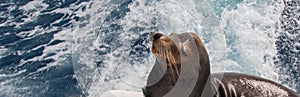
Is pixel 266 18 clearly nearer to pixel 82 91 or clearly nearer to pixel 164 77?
pixel 82 91

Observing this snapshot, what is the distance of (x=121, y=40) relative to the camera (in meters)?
7.72

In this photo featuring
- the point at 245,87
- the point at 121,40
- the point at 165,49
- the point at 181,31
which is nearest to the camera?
the point at 165,49

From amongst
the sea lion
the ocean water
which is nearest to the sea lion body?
the sea lion

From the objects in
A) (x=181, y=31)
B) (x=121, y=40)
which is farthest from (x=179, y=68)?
(x=181, y=31)

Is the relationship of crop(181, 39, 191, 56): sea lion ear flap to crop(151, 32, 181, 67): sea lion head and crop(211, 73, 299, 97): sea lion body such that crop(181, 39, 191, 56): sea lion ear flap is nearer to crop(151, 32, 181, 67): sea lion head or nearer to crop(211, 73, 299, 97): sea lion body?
crop(151, 32, 181, 67): sea lion head

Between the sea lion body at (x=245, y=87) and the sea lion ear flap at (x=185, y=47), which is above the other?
the sea lion ear flap at (x=185, y=47)

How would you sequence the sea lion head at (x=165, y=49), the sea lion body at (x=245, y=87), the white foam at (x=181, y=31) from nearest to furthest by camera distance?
the sea lion head at (x=165, y=49)
the sea lion body at (x=245, y=87)
the white foam at (x=181, y=31)

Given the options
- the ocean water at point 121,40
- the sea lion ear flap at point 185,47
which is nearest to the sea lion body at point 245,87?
the sea lion ear flap at point 185,47

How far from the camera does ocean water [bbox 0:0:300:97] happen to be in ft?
22.0

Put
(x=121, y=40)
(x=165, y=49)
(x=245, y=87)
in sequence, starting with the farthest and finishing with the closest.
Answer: (x=121, y=40) < (x=245, y=87) < (x=165, y=49)

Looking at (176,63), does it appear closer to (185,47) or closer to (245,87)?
(185,47)

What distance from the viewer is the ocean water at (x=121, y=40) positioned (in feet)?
22.0

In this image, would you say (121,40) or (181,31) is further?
(181,31)

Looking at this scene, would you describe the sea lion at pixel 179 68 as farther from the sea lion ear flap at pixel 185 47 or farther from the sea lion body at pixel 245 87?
the sea lion body at pixel 245 87
